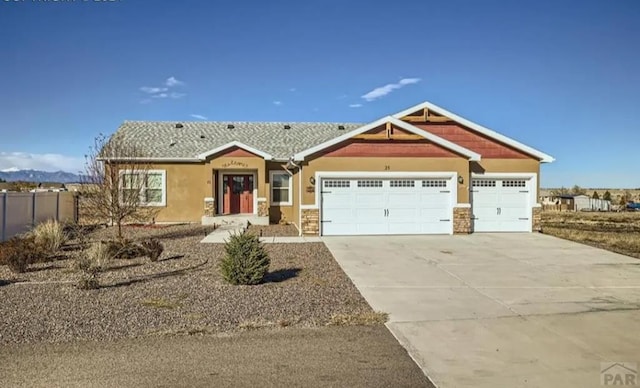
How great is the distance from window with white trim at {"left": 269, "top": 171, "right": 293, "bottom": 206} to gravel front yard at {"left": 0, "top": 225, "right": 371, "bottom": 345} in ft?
32.3

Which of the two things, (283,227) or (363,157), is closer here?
(363,157)

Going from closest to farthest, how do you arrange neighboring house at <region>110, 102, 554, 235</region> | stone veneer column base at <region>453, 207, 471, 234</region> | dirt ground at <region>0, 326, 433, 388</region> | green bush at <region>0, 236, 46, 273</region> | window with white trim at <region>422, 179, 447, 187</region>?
dirt ground at <region>0, 326, 433, 388</region> < green bush at <region>0, 236, 46, 273</region> < neighboring house at <region>110, 102, 554, 235</region> < stone veneer column base at <region>453, 207, 471, 234</region> < window with white trim at <region>422, 179, 447, 187</region>

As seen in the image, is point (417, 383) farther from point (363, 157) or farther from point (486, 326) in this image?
point (363, 157)

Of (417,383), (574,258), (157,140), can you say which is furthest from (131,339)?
(157,140)

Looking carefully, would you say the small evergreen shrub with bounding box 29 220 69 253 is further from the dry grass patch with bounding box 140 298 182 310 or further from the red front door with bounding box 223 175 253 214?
the red front door with bounding box 223 175 253 214

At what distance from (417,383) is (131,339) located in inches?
149

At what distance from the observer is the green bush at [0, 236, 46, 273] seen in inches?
412

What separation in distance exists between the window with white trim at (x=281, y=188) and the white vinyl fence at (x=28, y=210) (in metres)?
9.19

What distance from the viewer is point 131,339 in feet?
19.5

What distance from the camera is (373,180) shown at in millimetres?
17000

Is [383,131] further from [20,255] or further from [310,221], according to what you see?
[20,255]

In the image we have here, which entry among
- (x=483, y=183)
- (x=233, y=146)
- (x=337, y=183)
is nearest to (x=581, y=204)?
(x=483, y=183)

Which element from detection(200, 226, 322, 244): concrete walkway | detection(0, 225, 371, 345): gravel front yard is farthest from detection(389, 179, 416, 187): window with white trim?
detection(0, 225, 371, 345): gravel front yard

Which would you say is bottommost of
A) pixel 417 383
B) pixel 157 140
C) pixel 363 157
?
pixel 417 383
